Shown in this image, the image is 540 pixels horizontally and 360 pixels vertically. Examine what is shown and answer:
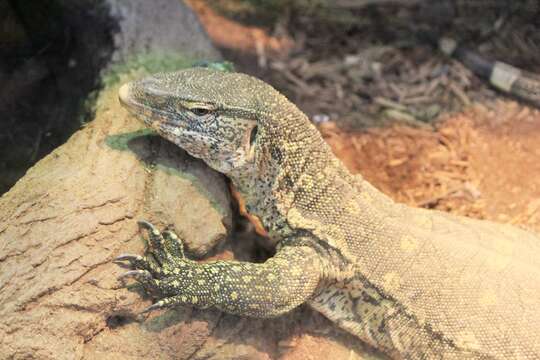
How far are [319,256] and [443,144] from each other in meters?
2.95

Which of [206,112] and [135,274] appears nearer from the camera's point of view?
[135,274]

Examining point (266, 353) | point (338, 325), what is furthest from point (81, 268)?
point (338, 325)

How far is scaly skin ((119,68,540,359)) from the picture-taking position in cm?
401

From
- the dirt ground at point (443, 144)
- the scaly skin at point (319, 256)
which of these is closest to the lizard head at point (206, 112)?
the scaly skin at point (319, 256)

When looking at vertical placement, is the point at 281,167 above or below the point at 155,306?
above

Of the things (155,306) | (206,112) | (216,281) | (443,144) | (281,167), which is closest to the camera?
(155,306)

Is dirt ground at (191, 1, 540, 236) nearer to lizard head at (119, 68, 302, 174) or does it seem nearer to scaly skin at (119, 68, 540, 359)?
scaly skin at (119, 68, 540, 359)

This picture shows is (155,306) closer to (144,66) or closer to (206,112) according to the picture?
(206,112)

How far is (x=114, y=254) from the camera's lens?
3.80 metres

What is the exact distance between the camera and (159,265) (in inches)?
156

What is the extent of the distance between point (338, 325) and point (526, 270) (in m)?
1.57

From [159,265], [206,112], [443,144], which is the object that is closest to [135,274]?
[159,265]

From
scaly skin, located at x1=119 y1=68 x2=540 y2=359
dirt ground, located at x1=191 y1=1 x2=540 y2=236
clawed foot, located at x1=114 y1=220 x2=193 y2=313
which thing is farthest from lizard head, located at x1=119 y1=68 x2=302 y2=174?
dirt ground, located at x1=191 y1=1 x2=540 y2=236

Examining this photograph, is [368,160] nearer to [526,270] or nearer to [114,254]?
[526,270]
